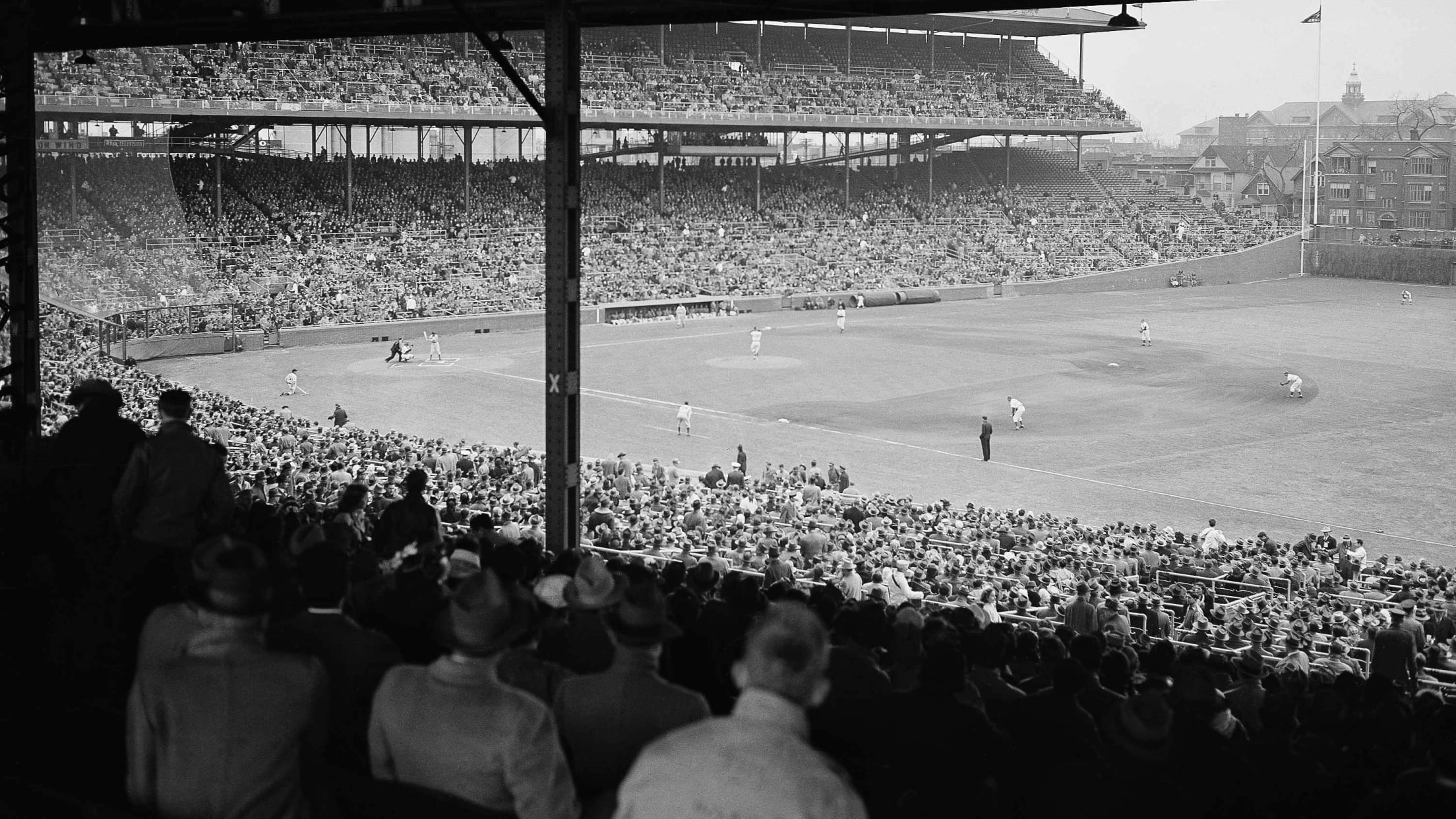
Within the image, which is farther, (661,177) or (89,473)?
(661,177)

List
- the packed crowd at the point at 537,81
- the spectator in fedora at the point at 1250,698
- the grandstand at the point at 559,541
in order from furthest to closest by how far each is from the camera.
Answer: the packed crowd at the point at 537,81, the spectator in fedora at the point at 1250,698, the grandstand at the point at 559,541

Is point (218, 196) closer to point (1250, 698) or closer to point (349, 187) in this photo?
point (349, 187)

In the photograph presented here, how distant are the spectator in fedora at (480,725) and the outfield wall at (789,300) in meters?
44.8

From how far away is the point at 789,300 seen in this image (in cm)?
6700

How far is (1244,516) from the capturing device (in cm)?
2873

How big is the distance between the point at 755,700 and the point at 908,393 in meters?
40.2

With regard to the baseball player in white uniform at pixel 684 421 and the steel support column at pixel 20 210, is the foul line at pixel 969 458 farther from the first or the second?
the steel support column at pixel 20 210

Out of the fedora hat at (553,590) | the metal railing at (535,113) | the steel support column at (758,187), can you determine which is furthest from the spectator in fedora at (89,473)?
the steel support column at (758,187)

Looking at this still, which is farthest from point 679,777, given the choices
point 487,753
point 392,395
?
point 392,395

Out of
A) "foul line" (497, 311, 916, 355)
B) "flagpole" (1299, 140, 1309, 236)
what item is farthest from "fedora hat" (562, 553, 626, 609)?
"flagpole" (1299, 140, 1309, 236)

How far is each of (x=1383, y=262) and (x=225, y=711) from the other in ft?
308

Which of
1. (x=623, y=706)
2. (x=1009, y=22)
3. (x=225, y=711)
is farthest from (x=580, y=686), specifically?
(x=1009, y=22)

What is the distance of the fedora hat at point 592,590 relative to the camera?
621 cm

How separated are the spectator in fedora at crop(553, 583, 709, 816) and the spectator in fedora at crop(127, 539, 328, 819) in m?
0.88
